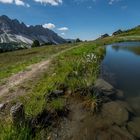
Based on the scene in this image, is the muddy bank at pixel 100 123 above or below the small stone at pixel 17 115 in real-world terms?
below

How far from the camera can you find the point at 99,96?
1392 centimetres

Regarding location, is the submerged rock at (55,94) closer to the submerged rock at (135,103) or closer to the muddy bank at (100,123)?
the muddy bank at (100,123)

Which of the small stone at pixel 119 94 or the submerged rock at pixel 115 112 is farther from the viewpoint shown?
the small stone at pixel 119 94

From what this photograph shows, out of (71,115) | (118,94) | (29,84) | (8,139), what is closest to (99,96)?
(118,94)

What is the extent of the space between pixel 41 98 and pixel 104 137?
15.1ft

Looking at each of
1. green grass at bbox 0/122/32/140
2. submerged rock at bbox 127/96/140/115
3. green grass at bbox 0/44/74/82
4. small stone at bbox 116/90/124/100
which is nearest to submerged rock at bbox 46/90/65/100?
small stone at bbox 116/90/124/100

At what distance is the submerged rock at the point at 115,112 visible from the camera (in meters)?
11.0

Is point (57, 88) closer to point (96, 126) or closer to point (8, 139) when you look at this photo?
point (96, 126)

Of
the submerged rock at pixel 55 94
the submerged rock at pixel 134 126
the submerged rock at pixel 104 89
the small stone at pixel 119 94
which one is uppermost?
the submerged rock at pixel 55 94

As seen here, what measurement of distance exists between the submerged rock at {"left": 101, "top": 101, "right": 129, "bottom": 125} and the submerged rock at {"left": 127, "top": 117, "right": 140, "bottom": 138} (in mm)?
361

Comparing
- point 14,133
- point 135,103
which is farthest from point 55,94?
point 14,133

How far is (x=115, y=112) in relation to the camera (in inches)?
467

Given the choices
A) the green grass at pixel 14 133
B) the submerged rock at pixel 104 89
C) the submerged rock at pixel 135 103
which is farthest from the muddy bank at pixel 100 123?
the submerged rock at pixel 104 89

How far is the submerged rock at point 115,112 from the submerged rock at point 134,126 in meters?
0.36
